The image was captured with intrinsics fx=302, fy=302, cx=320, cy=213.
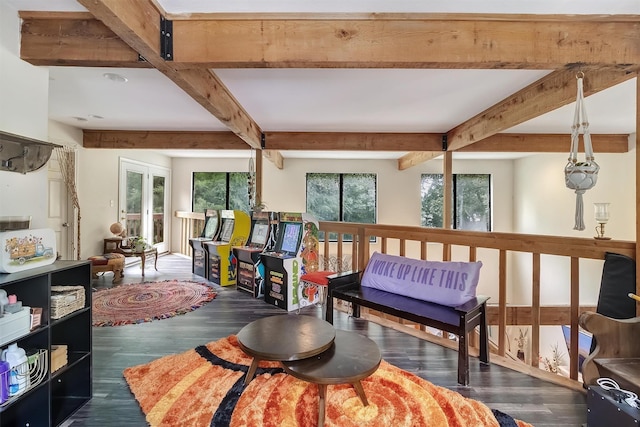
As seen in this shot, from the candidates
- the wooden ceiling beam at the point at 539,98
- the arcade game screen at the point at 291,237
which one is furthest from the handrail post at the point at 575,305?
the arcade game screen at the point at 291,237

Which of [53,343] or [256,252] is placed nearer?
[53,343]

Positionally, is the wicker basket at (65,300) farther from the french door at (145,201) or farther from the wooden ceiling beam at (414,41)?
the french door at (145,201)

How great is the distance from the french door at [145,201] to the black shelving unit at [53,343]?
4.58 metres

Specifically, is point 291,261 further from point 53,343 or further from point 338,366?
point 53,343

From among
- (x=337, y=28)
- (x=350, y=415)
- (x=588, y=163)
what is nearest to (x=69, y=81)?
(x=337, y=28)

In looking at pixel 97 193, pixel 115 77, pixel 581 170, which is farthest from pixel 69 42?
pixel 97 193

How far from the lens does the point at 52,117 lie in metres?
4.30

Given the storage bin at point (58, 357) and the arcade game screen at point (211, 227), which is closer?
the storage bin at point (58, 357)

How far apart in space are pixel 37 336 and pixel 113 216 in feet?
15.5

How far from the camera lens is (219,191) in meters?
7.81

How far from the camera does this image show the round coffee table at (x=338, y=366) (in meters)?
1.63

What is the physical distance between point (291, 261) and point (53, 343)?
2.29 m

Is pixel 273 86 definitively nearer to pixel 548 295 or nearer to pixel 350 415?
pixel 350 415

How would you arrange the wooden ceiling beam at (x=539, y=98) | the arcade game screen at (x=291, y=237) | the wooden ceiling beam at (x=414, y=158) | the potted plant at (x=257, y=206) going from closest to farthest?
the wooden ceiling beam at (x=539, y=98)
the arcade game screen at (x=291, y=237)
the potted plant at (x=257, y=206)
the wooden ceiling beam at (x=414, y=158)
